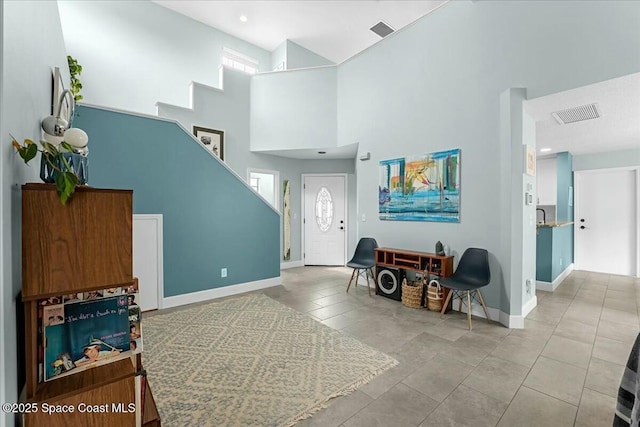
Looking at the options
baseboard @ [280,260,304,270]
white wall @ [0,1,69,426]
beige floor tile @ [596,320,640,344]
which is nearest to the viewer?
white wall @ [0,1,69,426]

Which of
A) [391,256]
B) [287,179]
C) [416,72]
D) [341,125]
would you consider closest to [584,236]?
[391,256]

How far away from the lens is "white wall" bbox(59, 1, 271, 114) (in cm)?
485

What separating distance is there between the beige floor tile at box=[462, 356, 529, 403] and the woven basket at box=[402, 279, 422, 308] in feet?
4.15

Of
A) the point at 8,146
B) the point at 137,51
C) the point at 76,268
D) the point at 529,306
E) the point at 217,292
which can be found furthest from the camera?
the point at 137,51

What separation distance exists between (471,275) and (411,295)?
812 millimetres

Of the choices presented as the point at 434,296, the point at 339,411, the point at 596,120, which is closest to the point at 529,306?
the point at 434,296

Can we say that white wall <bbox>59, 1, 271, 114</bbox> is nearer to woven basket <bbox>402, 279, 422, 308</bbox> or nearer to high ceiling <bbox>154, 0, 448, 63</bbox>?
high ceiling <bbox>154, 0, 448, 63</bbox>

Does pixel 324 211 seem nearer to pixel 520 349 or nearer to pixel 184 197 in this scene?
pixel 184 197

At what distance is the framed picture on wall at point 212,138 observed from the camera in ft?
17.4

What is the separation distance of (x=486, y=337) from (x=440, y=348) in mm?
626

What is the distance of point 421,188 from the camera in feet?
13.2

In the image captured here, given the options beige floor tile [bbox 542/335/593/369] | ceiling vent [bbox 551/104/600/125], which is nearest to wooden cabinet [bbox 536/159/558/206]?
ceiling vent [bbox 551/104/600/125]

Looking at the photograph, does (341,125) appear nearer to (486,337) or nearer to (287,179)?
(287,179)

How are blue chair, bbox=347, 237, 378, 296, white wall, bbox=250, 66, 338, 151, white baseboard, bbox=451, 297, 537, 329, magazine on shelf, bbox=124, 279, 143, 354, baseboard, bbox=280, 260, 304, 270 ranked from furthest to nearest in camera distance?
1. baseboard, bbox=280, 260, 304, 270
2. white wall, bbox=250, 66, 338, 151
3. blue chair, bbox=347, 237, 378, 296
4. white baseboard, bbox=451, 297, 537, 329
5. magazine on shelf, bbox=124, 279, 143, 354
